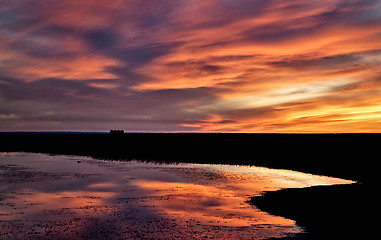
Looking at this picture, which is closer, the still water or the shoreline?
the still water

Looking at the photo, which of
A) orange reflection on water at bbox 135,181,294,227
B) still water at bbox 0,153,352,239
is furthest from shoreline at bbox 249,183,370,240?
orange reflection on water at bbox 135,181,294,227

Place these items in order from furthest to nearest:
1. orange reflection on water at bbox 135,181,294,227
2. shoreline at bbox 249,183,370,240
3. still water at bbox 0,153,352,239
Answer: orange reflection on water at bbox 135,181,294,227, shoreline at bbox 249,183,370,240, still water at bbox 0,153,352,239

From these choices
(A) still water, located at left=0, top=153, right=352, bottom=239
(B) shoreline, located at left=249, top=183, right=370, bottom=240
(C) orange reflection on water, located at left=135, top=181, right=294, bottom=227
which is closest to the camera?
(A) still water, located at left=0, top=153, right=352, bottom=239

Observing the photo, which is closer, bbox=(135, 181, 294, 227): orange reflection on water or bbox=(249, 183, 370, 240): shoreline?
bbox=(249, 183, 370, 240): shoreline

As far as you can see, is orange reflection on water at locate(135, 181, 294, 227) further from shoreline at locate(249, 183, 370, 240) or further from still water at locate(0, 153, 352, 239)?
shoreline at locate(249, 183, 370, 240)

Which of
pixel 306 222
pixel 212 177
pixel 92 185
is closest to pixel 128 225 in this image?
pixel 306 222

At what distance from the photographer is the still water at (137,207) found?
14961 mm

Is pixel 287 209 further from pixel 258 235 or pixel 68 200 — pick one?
pixel 68 200

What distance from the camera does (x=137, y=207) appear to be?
1950 centimetres

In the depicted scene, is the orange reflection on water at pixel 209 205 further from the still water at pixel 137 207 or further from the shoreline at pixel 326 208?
the shoreline at pixel 326 208

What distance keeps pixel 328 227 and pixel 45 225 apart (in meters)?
13.4

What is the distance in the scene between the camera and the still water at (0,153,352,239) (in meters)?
15.0

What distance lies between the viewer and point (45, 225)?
614 inches

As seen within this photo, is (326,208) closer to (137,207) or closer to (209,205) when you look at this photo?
(209,205)
